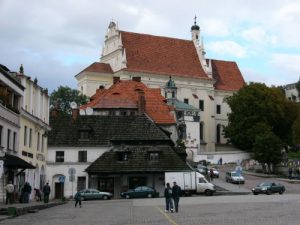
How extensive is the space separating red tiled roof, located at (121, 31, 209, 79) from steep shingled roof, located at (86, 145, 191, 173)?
52.6 metres

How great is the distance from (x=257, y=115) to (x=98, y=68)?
102 ft

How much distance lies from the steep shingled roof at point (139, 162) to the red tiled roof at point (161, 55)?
52.6 meters

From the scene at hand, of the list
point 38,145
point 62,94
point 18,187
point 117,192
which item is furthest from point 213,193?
point 62,94

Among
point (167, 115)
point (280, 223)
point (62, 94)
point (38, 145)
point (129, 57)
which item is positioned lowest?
point (280, 223)

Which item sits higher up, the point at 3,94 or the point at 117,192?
the point at 3,94

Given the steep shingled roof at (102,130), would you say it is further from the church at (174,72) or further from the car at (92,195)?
the church at (174,72)

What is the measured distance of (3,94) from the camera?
1535 inches

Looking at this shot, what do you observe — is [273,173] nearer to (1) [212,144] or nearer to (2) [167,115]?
(2) [167,115]

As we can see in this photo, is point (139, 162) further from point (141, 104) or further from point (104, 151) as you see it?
point (141, 104)

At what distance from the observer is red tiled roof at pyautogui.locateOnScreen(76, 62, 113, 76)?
112331mm

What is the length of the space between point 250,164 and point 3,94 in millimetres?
64632

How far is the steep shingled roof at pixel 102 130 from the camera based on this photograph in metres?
63.5

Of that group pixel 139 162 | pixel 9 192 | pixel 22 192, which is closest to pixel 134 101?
pixel 139 162

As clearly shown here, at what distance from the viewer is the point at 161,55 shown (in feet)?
393
